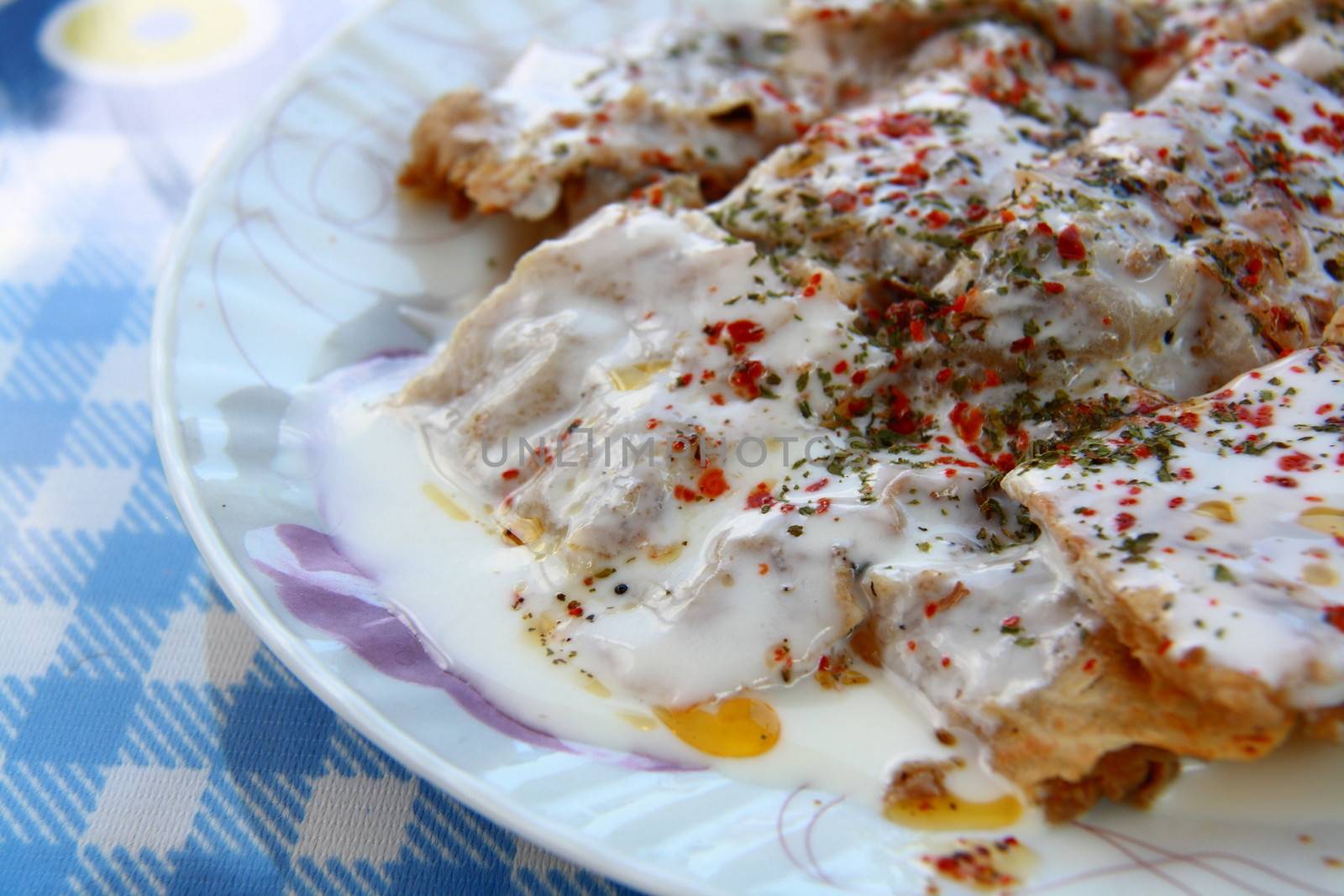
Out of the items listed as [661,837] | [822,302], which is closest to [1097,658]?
[661,837]

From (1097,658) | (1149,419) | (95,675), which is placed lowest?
(95,675)

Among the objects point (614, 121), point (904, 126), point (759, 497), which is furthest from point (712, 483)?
point (614, 121)

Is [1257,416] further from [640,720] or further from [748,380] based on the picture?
[640,720]

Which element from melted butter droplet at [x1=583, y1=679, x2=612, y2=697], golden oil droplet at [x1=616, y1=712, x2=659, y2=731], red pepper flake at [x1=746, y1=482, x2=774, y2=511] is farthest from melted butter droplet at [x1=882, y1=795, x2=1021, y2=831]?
red pepper flake at [x1=746, y1=482, x2=774, y2=511]

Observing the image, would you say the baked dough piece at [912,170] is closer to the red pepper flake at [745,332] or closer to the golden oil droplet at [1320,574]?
the red pepper flake at [745,332]

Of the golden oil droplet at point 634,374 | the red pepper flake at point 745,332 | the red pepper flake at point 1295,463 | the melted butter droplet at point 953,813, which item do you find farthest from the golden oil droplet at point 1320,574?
the golden oil droplet at point 634,374

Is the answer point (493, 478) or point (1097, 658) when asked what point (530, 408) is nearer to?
point (493, 478)

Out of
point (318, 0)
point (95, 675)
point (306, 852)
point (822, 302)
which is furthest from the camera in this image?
point (318, 0)

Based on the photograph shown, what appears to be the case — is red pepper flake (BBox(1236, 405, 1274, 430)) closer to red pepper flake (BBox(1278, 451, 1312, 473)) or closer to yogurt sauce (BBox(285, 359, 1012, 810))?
red pepper flake (BBox(1278, 451, 1312, 473))

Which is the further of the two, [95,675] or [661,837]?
A: [95,675]
